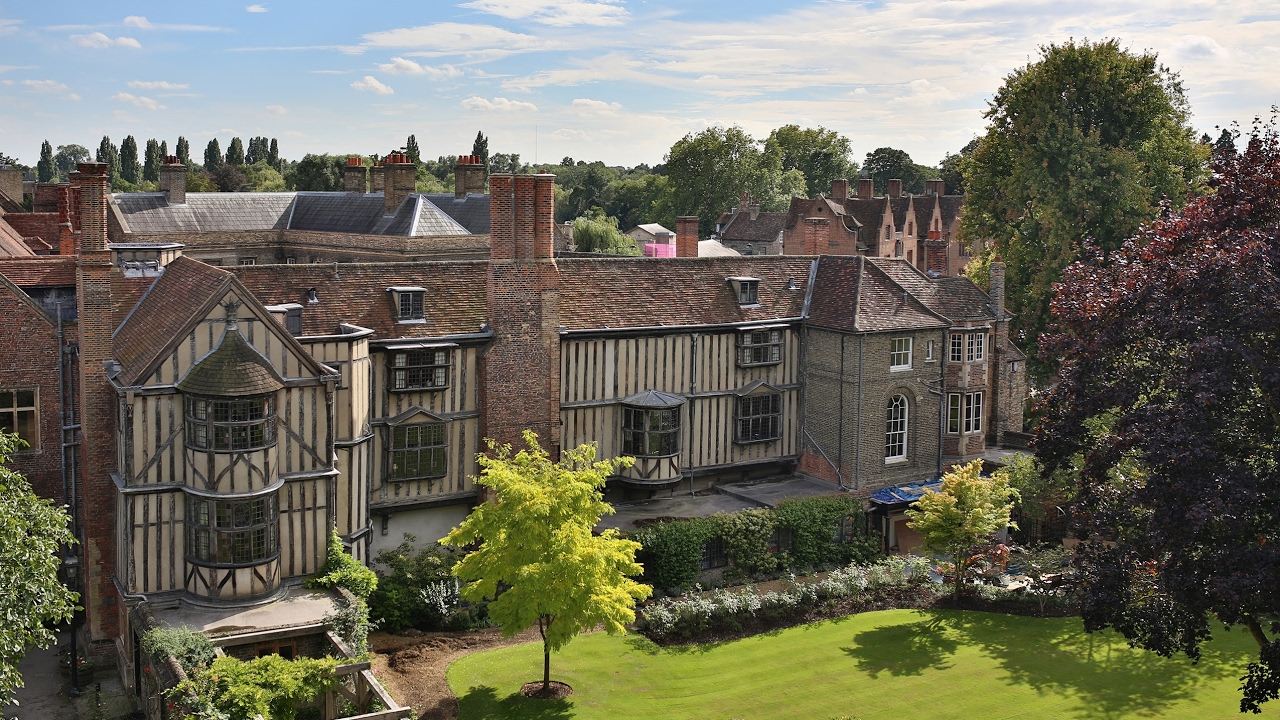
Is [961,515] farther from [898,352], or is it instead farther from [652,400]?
[652,400]

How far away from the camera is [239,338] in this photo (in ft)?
74.1

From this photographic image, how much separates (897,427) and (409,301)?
1455 centimetres

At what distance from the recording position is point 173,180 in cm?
5247

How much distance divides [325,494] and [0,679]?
27.2 ft

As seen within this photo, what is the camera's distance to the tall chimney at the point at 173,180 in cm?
5222

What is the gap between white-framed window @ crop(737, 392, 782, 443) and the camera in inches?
1256

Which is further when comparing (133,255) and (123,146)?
(123,146)

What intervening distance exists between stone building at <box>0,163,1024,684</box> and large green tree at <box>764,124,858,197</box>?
83.5 metres

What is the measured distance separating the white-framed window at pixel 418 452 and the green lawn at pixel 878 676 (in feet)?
17.8

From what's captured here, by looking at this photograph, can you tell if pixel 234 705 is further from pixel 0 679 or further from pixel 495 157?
pixel 495 157

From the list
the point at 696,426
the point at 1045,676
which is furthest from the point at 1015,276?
the point at 1045,676

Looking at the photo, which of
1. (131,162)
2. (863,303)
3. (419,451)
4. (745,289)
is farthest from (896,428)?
(131,162)

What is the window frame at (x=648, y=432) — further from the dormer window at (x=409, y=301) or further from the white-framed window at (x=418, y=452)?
the dormer window at (x=409, y=301)

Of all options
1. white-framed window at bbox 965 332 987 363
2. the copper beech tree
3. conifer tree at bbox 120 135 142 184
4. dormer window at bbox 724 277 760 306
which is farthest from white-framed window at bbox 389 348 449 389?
conifer tree at bbox 120 135 142 184
